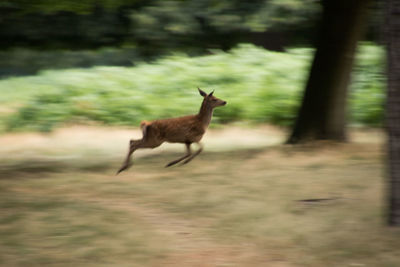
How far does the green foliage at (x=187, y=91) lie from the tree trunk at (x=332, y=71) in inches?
130

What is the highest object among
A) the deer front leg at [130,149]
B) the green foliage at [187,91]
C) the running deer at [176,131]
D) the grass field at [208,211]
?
the green foliage at [187,91]

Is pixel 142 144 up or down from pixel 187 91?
down

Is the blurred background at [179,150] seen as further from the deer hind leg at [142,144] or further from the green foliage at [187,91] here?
the deer hind leg at [142,144]

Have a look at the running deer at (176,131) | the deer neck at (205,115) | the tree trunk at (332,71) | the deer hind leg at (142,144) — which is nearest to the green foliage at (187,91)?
the tree trunk at (332,71)

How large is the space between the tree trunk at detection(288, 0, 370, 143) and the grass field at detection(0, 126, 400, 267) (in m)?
0.46

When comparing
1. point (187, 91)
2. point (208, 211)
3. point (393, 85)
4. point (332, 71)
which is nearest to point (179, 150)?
point (332, 71)

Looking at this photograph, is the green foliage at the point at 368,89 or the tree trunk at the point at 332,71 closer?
the tree trunk at the point at 332,71

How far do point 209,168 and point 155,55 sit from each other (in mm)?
13685

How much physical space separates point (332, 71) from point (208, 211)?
168 inches

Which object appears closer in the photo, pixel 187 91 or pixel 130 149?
pixel 130 149

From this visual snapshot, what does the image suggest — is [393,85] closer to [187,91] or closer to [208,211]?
[208,211]

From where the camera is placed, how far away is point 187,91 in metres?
17.5

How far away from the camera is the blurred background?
21.8 feet

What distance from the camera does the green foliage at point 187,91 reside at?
15.4 metres
